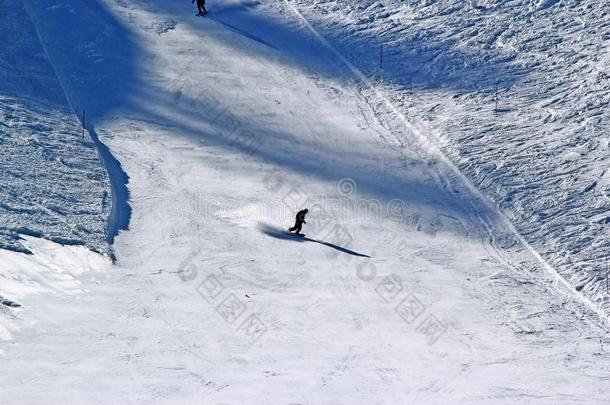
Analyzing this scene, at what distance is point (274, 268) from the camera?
2433 centimetres

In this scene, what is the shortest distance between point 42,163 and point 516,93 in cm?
1485

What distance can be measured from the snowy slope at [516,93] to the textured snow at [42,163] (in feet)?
32.5

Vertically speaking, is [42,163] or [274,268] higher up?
[274,268]

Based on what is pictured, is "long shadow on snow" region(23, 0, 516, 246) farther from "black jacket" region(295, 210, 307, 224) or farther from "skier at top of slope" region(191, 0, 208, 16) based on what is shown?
→ "black jacket" region(295, 210, 307, 224)

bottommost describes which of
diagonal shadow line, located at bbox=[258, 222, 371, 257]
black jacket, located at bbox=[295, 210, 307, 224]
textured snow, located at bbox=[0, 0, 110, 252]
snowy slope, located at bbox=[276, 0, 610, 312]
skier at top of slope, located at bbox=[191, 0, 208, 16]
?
textured snow, located at bbox=[0, 0, 110, 252]

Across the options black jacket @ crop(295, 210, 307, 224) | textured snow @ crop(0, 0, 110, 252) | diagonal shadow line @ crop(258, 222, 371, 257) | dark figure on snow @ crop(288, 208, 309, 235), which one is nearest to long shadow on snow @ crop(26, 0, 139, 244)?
textured snow @ crop(0, 0, 110, 252)

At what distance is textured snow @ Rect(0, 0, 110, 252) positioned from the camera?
81.4 ft

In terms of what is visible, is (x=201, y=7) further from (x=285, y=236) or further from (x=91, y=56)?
(x=285, y=236)

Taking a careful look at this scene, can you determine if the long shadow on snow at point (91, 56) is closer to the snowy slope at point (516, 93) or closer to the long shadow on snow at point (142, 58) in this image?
the long shadow on snow at point (142, 58)

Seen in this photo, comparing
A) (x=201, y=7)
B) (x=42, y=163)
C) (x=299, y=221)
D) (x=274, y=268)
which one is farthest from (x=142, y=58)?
(x=274, y=268)

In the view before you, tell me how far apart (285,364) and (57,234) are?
24.3 ft

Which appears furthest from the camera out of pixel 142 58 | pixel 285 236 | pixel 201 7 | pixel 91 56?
pixel 201 7

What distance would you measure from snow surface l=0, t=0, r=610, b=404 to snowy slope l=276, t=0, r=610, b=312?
75cm

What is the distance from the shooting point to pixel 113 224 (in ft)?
85.0
